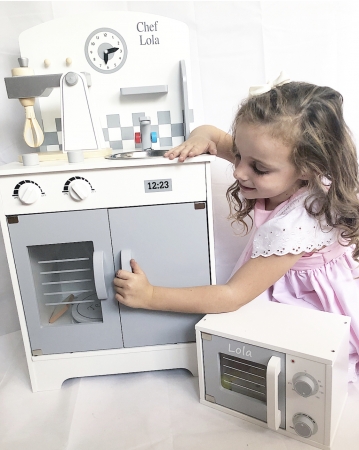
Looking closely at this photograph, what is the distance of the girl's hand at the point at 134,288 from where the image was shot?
2.84ft

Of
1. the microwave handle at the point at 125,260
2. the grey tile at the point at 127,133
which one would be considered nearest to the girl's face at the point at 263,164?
the microwave handle at the point at 125,260

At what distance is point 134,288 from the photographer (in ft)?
2.84

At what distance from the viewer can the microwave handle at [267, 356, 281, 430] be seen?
0.73 meters

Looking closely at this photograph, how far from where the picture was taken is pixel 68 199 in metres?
0.86

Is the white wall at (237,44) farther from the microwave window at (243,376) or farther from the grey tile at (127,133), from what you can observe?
the microwave window at (243,376)

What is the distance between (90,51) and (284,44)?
59 centimetres

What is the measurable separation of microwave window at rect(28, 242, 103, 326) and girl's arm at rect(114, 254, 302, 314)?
13 cm

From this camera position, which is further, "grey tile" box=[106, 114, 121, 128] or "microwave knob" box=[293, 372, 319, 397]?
"grey tile" box=[106, 114, 121, 128]

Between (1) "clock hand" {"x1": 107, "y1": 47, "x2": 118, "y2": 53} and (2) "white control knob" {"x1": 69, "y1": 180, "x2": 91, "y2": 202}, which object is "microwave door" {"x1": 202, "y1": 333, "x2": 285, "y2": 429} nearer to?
(2) "white control knob" {"x1": 69, "y1": 180, "x2": 91, "y2": 202}

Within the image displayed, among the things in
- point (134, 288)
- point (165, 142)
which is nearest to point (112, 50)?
point (165, 142)

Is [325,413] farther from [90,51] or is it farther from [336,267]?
[90,51]

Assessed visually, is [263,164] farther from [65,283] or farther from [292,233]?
[65,283]

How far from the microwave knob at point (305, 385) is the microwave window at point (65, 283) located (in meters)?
0.49

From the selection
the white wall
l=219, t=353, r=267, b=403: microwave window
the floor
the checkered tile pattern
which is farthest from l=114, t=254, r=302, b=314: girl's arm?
the white wall
